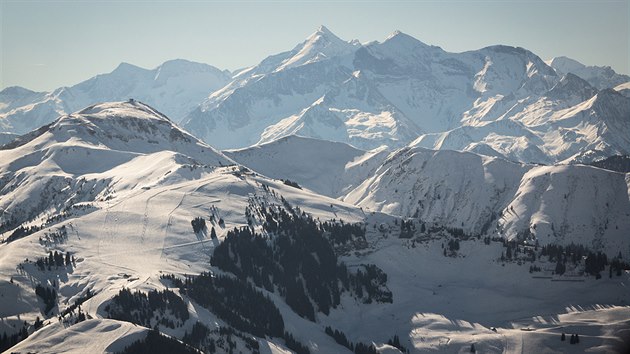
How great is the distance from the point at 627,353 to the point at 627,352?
1.32ft

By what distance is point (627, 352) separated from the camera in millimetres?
99438

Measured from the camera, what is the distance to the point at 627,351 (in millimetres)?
100250

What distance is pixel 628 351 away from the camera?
327 feet

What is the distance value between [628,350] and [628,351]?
3.97 ft

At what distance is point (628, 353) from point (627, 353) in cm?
65

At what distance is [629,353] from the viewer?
98000 millimetres

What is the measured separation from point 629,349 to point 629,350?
3.53 feet

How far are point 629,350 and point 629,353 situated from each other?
95.1 inches

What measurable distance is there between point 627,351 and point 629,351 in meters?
1.10

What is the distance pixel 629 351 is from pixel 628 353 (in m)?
0.86

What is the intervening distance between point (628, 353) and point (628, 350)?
8.14 ft

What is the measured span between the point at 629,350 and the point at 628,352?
146cm

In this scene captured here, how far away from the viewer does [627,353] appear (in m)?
99.1

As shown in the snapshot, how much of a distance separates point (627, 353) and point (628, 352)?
0.21m
